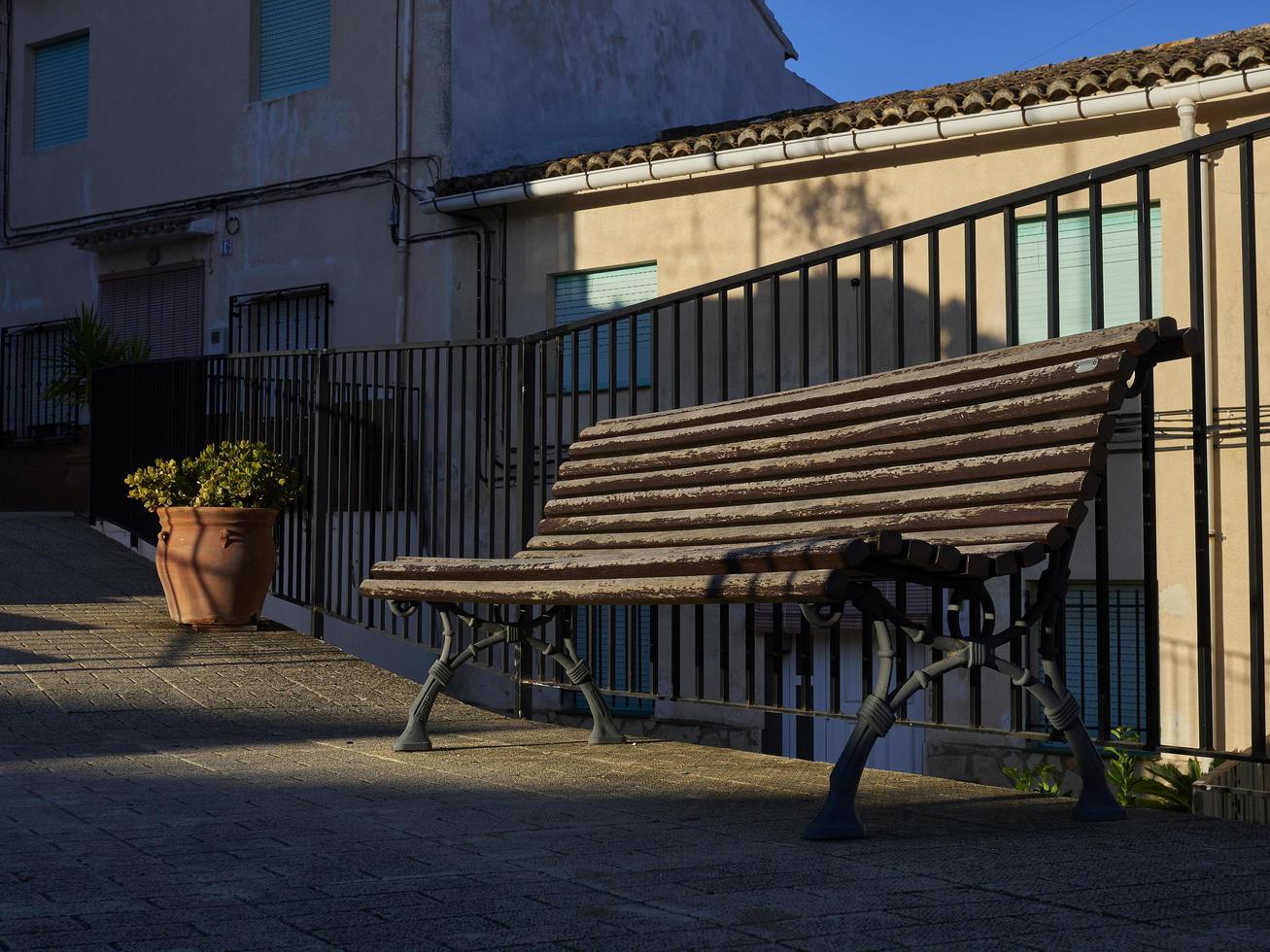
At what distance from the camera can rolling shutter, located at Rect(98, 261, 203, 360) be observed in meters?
18.3

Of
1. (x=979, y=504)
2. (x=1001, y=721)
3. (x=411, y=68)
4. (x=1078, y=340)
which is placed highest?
(x=411, y=68)

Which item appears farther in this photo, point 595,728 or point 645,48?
point 645,48

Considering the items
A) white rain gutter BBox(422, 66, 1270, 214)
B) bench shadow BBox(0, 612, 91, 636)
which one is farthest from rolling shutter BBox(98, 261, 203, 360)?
bench shadow BBox(0, 612, 91, 636)

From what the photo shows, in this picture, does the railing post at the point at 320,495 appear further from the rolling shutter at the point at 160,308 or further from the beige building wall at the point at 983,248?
the rolling shutter at the point at 160,308

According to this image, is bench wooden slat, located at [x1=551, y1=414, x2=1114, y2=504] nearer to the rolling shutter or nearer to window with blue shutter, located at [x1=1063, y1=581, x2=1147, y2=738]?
window with blue shutter, located at [x1=1063, y1=581, x2=1147, y2=738]

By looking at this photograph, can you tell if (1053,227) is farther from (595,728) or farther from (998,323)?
(998,323)

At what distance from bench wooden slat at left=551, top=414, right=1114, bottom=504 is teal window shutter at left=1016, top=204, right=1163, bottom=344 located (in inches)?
315

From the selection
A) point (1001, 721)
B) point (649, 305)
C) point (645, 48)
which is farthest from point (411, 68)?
point (649, 305)

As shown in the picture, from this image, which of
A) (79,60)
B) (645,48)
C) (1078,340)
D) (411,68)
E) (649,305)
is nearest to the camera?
(1078,340)

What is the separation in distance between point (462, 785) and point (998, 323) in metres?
9.50

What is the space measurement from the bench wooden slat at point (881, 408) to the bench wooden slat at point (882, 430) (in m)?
0.02

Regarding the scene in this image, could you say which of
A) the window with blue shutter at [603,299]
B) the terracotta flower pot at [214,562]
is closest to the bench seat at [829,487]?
the terracotta flower pot at [214,562]

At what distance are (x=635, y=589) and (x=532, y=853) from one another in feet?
2.65

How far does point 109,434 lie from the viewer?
12.2m
